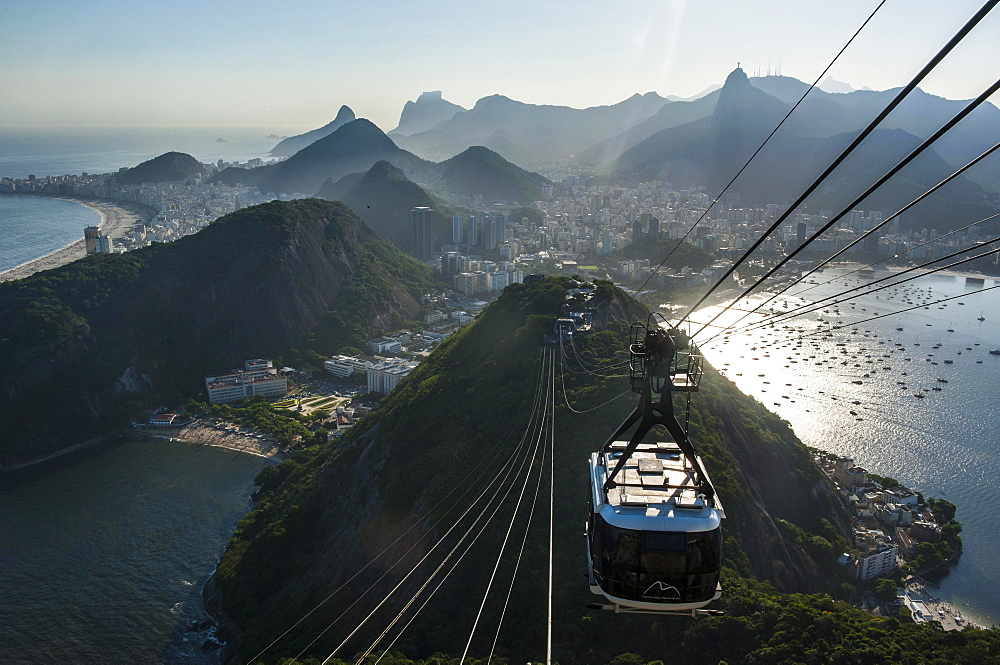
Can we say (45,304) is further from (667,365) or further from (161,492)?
(667,365)

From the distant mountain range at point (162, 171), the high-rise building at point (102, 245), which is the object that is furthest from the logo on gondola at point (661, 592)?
the distant mountain range at point (162, 171)

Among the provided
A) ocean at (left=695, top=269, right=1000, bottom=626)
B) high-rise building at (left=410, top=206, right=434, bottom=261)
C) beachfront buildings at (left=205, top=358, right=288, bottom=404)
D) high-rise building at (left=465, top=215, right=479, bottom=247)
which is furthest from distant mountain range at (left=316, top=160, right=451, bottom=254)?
beachfront buildings at (left=205, top=358, right=288, bottom=404)

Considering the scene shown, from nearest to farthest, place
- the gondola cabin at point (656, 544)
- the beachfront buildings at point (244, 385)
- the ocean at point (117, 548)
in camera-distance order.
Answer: the gondola cabin at point (656, 544) < the ocean at point (117, 548) < the beachfront buildings at point (244, 385)

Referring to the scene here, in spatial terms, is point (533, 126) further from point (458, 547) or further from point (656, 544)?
point (656, 544)

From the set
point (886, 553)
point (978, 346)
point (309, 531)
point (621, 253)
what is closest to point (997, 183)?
point (621, 253)

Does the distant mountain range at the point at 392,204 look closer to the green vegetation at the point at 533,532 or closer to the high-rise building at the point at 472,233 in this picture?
the high-rise building at the point at 472,233

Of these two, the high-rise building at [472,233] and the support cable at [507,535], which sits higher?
the high-rise building at [472,233]
